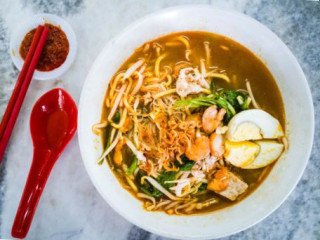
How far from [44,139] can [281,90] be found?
61.3 inches

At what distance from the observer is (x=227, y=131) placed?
2520mm

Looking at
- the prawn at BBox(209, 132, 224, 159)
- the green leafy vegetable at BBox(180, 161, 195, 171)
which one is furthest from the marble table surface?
the prawn at BBox(209, 132, 224, 159)

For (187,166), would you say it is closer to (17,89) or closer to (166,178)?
(166,178)

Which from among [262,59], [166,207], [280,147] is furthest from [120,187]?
[262,59]

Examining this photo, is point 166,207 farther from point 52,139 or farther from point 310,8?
point 310,8

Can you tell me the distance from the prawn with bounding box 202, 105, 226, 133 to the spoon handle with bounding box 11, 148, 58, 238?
3.26ft

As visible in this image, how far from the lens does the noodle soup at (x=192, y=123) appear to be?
2504 millimetres

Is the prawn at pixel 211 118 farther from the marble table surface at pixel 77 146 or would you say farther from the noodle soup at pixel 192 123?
the marble table surface at pixel 77 146

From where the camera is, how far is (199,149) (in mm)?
2467

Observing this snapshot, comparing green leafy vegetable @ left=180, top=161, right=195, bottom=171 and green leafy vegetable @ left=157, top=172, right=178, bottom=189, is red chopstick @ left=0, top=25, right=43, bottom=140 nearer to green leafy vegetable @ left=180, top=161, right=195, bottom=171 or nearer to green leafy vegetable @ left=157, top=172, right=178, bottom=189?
green leafy vegetable @ left=157, top=172, right=178, bottom=189

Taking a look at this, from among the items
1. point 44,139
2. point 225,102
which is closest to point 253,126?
point 225,102

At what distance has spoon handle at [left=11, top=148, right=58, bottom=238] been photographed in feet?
A: 8.66

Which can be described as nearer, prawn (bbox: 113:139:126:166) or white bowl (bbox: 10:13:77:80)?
prawn (bbox: 113:139:126:166)

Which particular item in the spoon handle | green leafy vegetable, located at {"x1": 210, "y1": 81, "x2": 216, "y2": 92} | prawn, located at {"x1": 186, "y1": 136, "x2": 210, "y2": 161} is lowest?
the spoon handle
